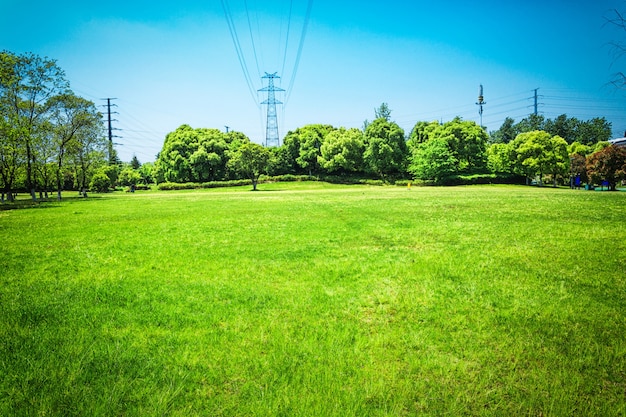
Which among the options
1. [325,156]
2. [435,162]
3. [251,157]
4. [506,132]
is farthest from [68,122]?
[506,132]

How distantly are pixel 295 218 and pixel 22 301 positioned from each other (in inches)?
506

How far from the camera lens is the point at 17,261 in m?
9.91

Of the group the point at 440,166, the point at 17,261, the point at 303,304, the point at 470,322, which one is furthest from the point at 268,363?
the point at 440,166

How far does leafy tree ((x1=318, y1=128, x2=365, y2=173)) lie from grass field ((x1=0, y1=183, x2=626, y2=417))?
7045cm

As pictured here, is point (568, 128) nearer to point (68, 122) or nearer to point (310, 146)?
point (310, 146)

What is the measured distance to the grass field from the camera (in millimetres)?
3732

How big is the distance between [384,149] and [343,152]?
1049 centimetres

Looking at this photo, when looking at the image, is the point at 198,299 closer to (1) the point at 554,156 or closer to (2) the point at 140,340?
(2) the point at 140,340

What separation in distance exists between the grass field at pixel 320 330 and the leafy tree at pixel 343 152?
231ft

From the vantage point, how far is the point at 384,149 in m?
76.9

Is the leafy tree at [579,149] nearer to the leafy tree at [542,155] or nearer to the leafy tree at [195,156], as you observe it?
the leafy tree at [542,155]

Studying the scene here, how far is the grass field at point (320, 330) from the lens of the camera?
12.2 feet

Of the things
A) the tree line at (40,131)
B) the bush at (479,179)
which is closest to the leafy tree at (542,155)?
the bush at (479,179)

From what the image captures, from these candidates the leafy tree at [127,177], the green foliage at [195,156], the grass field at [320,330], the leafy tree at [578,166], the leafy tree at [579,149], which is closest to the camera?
the grass field at [320,330]
